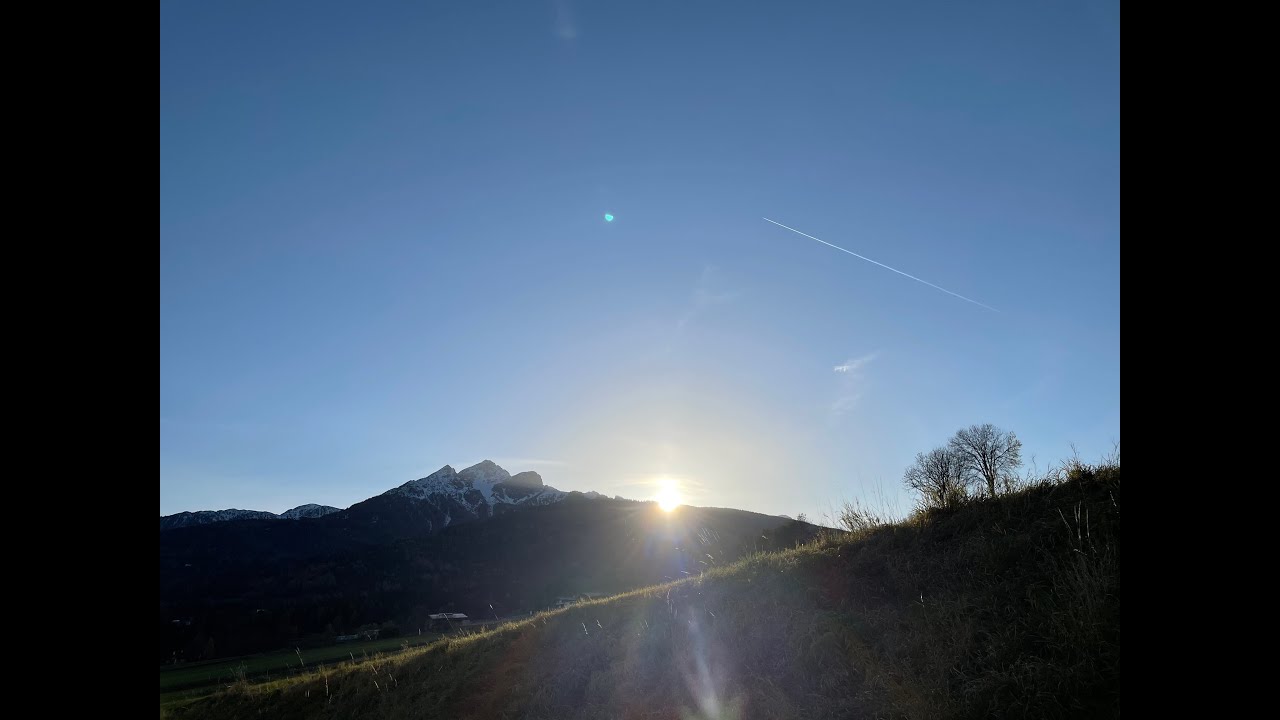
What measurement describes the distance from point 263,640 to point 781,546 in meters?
81.4

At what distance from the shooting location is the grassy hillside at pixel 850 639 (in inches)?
218

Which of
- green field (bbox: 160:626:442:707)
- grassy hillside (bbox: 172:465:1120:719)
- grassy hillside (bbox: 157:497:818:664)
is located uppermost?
grassy hillside (bbox: 172:465:1120:719)

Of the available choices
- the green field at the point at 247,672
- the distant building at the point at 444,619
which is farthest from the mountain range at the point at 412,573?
the green field at the point at 247,672

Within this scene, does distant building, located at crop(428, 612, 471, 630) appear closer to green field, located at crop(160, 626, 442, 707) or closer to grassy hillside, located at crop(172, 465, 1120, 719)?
green field, located at crop(160, 626, 442, 707)

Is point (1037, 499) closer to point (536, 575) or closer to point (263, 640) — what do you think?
point (263, 640)

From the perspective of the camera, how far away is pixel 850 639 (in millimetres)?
6926

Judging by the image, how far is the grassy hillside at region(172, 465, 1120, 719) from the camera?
218 inches

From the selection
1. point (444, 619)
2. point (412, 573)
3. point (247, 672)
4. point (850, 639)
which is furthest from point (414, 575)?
point (850, 639)

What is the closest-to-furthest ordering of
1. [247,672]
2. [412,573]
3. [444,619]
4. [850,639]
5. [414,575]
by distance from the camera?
1. [850,639]
2. [247,672]
3. [444,619]
4. [414,575]
5. [412,573]

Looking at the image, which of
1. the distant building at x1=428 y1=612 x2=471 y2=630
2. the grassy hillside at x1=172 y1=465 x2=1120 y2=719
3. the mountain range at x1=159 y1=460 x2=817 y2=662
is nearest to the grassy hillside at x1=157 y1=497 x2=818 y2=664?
the mountain range at x1=159 y1=460 x2=817 y2=662

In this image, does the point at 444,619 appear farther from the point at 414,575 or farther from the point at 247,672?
the point at 247,672

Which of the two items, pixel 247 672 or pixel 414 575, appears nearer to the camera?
pixel 247 672

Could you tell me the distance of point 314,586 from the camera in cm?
9856
